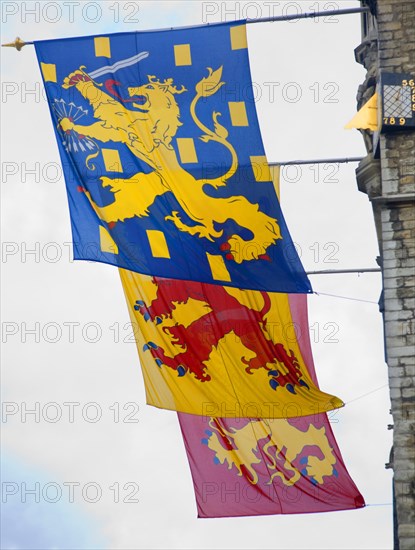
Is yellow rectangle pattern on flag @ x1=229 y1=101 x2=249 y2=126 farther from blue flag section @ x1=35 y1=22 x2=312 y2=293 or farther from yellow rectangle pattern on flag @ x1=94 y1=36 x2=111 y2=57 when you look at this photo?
yellow rectangle pattern on flag @ x1=94 y1=36 x2=111 y2=57

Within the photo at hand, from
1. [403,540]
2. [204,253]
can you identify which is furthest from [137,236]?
[403,540]

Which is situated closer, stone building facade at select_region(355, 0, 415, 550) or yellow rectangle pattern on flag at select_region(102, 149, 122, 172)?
stone building facade at select_region(355, 0, 415, 550)

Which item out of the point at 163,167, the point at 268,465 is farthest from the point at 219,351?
the point at 163,167

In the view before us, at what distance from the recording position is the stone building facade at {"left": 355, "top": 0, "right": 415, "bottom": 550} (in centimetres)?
4103

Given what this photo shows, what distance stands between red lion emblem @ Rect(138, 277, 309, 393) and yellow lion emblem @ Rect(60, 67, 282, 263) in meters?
1.46

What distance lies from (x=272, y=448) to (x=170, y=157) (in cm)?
610

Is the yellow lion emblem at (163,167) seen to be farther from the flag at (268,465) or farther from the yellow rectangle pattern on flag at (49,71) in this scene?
the flag at (268,465)

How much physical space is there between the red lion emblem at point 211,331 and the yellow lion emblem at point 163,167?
146cm

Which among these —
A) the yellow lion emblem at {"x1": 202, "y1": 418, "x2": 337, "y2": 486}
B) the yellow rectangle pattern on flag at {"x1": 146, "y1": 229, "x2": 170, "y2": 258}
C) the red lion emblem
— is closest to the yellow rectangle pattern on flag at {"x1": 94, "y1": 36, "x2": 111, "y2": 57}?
the yellow rectangle pattern on flag at {"x1": 146, "y1": 229, "x2": 170, "y2": 258}

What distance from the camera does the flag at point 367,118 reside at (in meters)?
43.7

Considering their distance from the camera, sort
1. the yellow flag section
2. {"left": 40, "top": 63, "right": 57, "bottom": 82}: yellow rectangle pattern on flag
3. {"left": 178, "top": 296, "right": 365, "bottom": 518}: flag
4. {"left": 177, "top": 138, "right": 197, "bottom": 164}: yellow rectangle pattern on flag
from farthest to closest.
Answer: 1. {"left": 40, "top": 63, "right": 57, "bottom": 82}: yellow rectangle pattern on flag
2. {"left": 177, "top": 138, "right": 197, "bottom": 164}: yellow rectangle pattern on flag
3. the yellow flag section
4. {"left": 178, "top": 296, "right": 365, "bottom": 518}: flag

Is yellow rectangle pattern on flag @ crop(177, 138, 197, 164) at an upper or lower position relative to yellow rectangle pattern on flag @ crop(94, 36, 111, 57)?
lower

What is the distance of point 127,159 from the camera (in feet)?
Result: 145

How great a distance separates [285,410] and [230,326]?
2.04m
